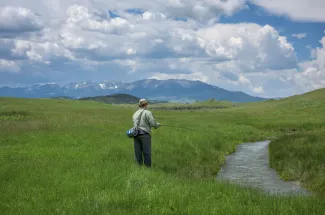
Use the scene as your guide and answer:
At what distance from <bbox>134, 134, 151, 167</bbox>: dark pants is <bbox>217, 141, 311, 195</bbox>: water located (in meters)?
3.62

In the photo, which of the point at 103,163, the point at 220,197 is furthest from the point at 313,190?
the point at 103,163

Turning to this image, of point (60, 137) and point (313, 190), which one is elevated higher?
point (60, 137)

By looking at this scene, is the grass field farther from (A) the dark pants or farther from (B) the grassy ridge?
(A) the dark pants

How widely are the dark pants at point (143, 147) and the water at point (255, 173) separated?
3621 millimetres

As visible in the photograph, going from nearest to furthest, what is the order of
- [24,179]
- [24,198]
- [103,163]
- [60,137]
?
[24,198] → [24,179] → [103,163] → [60,137]

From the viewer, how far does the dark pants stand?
1602cm

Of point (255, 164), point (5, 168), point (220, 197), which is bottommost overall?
point (255, 164)

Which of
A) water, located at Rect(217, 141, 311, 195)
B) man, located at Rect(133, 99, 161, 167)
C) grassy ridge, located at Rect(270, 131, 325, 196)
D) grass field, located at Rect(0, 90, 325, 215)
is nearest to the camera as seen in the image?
grass field, located at Rect(0, 90, 325, 215)

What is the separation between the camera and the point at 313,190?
15906 mm

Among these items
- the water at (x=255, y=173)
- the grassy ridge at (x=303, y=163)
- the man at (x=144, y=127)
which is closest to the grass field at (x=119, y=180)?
the grassy ridge at (x=303, y=163)

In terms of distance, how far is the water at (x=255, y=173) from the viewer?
662 inches

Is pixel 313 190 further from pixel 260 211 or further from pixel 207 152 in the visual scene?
pixel 207 152

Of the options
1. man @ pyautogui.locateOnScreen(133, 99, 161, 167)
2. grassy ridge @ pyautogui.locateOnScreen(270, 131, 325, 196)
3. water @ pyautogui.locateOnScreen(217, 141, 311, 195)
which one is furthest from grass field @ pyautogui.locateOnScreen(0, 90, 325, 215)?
man @ pyautogui.locateOnScreen(133, 99, 161, 167)

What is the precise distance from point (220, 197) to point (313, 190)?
683 centimetres
